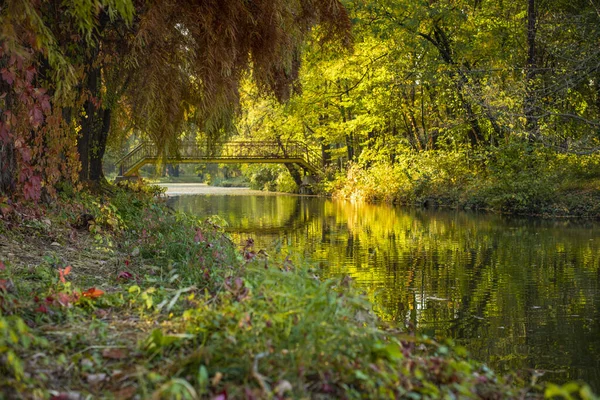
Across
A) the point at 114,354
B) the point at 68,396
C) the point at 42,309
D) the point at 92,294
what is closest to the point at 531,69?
the point at 92,294

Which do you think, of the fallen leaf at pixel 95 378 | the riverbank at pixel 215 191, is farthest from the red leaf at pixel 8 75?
the riverbank at pixel 215 191

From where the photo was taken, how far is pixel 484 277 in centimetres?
938

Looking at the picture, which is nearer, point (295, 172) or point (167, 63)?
point (167, 63)

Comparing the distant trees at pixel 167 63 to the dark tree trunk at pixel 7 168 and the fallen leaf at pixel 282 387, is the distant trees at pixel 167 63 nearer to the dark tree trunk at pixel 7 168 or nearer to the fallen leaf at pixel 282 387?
the dark tree trunk at pixel 7 168

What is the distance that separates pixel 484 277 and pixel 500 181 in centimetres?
1396

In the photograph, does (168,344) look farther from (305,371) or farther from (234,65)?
(234,65)

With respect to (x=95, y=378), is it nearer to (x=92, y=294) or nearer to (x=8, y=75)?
(x=92, y=294)

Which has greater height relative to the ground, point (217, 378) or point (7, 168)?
point (7, 168)

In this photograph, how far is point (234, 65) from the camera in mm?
8492

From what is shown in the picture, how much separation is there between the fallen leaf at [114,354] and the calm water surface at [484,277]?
2.97m

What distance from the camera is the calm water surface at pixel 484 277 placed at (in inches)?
232

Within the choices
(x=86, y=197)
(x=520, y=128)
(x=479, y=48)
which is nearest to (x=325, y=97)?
(x=479, y=48)

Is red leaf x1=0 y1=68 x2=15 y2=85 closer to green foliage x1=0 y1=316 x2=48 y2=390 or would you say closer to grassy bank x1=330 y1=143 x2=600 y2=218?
green foliage x1=0 y1=316 x2=48 y2=390

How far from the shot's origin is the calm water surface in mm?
5887
